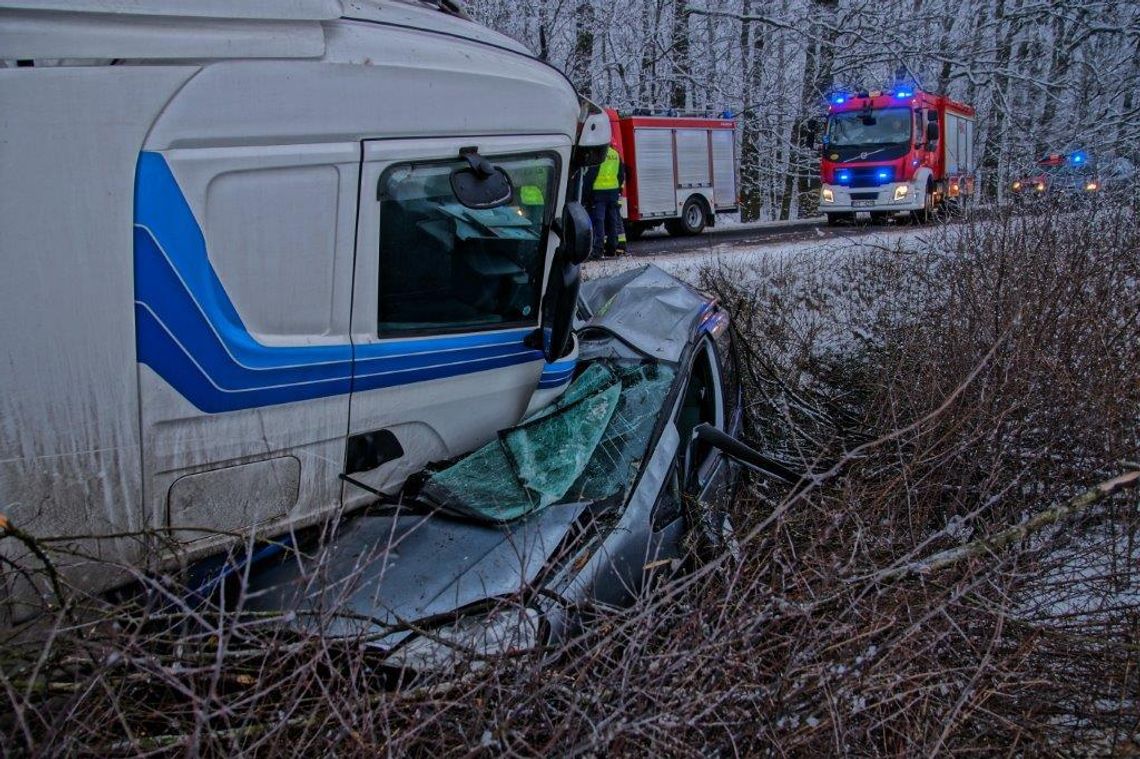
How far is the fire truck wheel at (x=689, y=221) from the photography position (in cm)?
2053

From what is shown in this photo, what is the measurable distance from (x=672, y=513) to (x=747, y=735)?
1329 mm

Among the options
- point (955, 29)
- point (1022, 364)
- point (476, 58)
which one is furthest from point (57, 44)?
point (955, 29)

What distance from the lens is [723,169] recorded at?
853 inches

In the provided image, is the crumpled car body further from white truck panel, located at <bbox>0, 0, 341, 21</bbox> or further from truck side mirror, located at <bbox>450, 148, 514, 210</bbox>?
white truck panel, located at <bbox>0, 0, 341, 21</bbox>

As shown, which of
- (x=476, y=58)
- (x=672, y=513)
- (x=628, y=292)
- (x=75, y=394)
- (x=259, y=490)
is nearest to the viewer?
(x=75, y=394)

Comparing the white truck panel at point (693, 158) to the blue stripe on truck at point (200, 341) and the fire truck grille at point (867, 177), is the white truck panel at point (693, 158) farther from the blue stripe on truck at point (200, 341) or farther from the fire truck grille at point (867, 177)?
the blue stripe on truck at point (200, 341)

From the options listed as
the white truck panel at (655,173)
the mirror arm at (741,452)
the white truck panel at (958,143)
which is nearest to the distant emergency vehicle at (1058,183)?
the mirror arm at (741,452)

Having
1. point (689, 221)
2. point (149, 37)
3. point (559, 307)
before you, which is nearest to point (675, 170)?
point (689, 221)

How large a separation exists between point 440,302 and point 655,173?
672 inches

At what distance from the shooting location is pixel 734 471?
424cm

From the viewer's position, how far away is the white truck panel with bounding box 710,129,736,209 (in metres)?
21.2

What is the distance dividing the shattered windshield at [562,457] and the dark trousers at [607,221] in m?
10.3

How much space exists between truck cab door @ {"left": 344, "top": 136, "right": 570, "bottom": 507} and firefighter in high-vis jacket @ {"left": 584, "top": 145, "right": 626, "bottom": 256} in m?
10.2

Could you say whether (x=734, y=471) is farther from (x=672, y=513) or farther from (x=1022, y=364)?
(x=1022, y=364)
